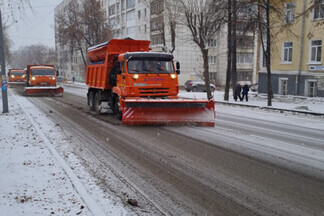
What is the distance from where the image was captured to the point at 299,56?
24.4 metres

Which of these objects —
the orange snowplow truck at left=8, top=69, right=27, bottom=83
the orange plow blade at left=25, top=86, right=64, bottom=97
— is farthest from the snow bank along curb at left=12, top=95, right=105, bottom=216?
the orange snowplow truck at left=8, top=69, right=27, bottom=83

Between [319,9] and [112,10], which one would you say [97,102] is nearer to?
[319,9]

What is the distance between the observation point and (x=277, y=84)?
1037 inches

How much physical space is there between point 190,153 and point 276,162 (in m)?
1.90

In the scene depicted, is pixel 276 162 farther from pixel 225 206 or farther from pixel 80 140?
pixel 80 140

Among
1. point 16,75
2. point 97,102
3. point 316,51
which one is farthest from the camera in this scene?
point 16,75

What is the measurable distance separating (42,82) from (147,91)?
1744cm

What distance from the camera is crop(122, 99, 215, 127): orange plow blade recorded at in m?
10.4

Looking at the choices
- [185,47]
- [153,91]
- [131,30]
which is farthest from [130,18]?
[153,91]

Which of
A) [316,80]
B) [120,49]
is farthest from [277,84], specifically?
[120,49]

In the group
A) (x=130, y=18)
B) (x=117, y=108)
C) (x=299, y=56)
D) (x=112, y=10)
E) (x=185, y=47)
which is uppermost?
(x=112, y=10)

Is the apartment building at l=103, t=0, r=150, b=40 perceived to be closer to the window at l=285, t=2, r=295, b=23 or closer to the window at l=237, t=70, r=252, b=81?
the window at l=237, t=70, r=252, b=81

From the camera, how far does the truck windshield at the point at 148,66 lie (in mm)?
11289

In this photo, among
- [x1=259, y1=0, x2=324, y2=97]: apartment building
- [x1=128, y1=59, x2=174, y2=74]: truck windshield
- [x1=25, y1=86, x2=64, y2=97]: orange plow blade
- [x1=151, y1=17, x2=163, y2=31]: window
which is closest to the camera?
[x1=128, y1=59, x2=174, y2=74]: truck windshield
